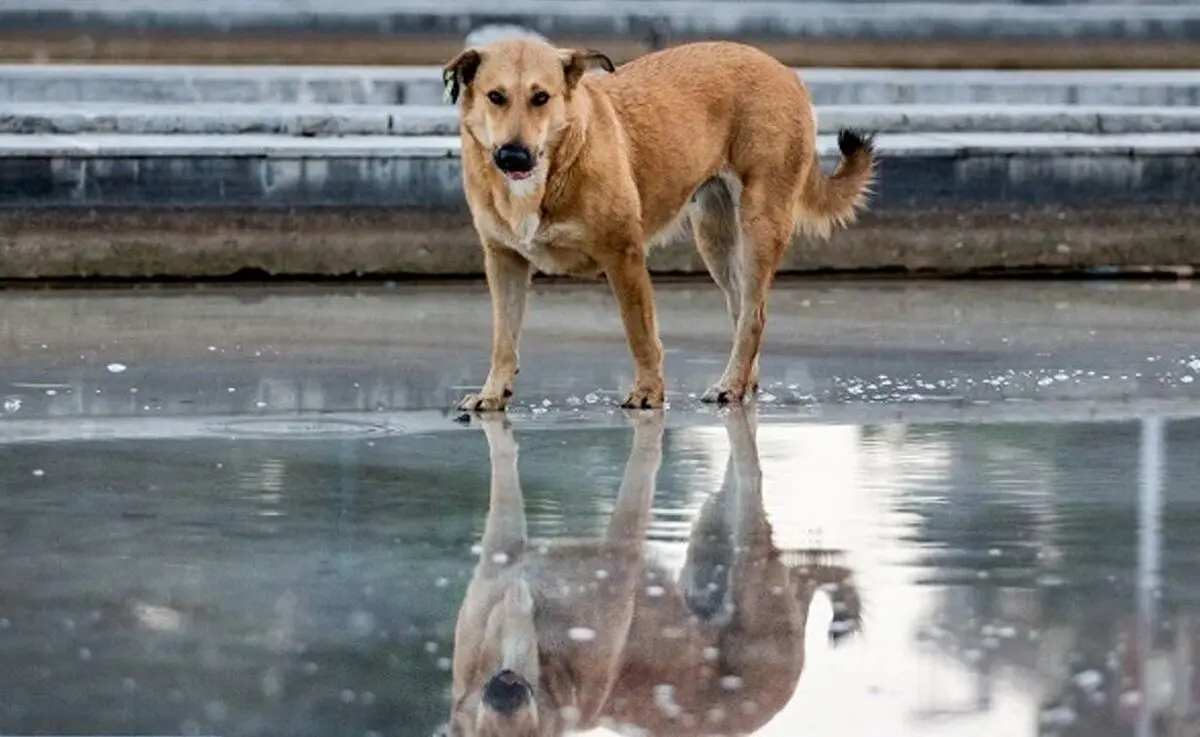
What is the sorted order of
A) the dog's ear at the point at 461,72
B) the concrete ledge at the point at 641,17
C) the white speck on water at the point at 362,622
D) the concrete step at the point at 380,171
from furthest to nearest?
the concrete ledge at the point at 641,17 < the concrete step at the point at 380,171 < the dog's ear at the point at 461,72 < the white speck on water at the point at 362,622

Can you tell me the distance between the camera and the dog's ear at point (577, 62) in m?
9.12

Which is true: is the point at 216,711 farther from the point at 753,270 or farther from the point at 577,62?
the point at 753,270

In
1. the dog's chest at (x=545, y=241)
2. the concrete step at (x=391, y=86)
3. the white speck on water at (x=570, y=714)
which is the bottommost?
the white speck on water at (x=570, y=714)

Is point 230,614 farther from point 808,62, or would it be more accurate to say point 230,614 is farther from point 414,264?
point 808,62

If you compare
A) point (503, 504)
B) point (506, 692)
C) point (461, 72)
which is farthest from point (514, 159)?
point (506, 692)

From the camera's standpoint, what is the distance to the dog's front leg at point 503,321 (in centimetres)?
939

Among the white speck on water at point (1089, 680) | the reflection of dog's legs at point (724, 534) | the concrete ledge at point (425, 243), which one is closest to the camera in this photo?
the white speck on water at point (1089, 680)

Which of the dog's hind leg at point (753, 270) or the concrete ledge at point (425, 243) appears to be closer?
the dog's hind leg at point (753, 270)

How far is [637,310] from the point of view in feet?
30.9

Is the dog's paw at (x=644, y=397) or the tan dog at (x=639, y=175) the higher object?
the tan dog at (x=639, y=175)

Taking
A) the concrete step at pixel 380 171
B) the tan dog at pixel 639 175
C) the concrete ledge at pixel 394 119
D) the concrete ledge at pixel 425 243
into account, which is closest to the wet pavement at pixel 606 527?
the tan dog at pixel 639 175

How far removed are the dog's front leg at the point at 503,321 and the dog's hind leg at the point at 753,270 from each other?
2.20ft

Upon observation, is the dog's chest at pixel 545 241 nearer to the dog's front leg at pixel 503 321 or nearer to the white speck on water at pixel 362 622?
the dog's front leg at pixel 503 321

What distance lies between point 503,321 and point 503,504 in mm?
2108
